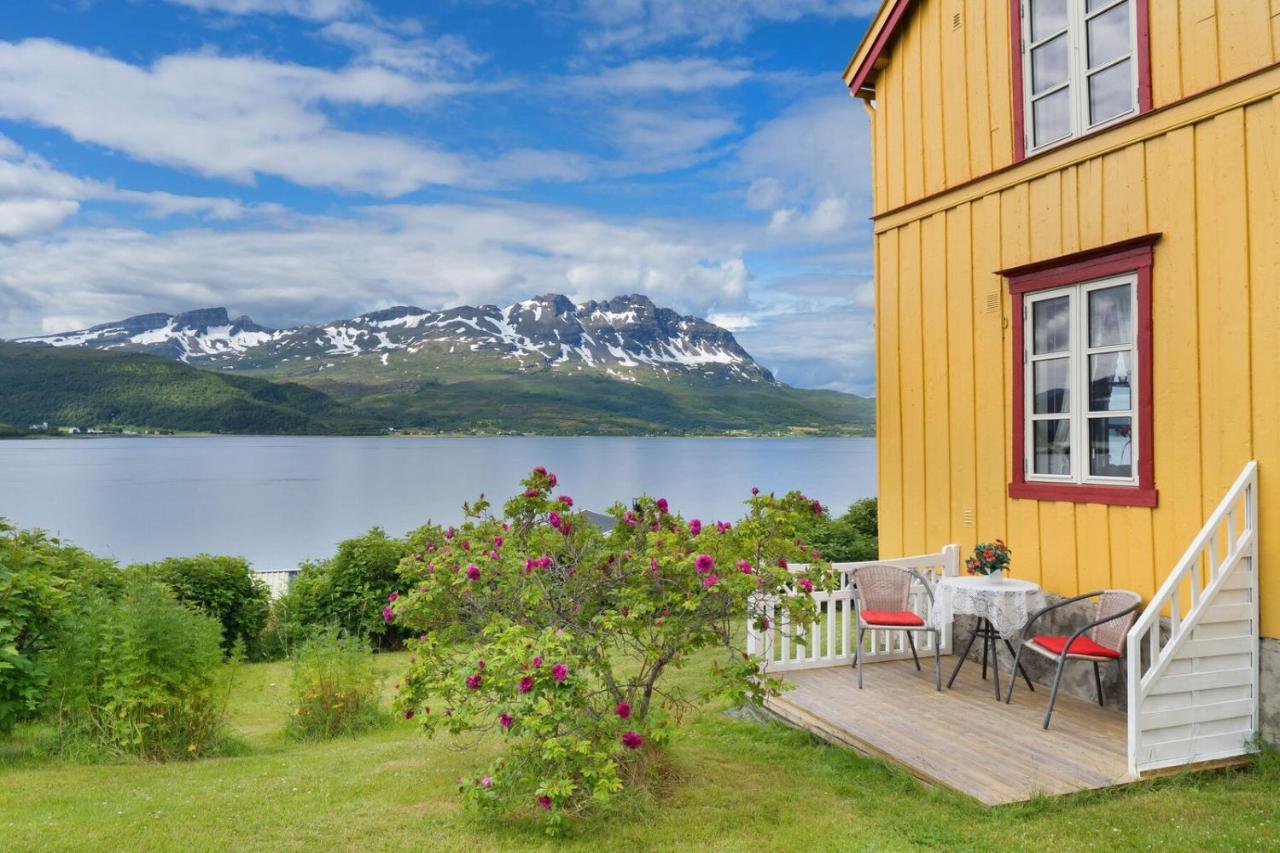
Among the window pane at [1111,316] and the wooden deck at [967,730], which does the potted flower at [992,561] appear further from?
the window pane at [1111,316]

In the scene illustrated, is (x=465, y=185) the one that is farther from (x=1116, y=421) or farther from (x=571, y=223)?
(x=1116, y=421)

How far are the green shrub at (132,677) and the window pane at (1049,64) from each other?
7.47 m

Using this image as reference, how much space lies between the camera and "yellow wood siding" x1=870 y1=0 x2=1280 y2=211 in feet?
15.9

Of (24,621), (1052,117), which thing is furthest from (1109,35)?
(24,621)

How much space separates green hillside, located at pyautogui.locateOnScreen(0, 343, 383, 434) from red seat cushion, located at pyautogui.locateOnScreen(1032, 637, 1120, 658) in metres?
143

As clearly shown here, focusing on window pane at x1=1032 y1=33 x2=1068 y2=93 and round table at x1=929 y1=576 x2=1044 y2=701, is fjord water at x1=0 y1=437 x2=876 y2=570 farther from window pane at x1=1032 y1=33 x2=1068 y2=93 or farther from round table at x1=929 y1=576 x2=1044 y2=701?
window pane at x1=1032 y1=33 x2=1068 y2=93

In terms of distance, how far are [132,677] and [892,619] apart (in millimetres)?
5269

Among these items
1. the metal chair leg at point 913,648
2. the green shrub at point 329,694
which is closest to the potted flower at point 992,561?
the metal chair leg at point 913,648

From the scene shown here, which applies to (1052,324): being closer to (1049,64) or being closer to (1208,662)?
(1049,64)

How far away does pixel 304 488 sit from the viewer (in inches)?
2808

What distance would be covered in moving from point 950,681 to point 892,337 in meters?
3.31

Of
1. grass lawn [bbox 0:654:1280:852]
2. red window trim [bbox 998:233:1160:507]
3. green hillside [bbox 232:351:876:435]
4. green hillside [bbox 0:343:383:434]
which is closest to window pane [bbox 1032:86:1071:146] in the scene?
red window trim [bbox 998:233:1160:507]

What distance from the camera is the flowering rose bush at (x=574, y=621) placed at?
3.58 metres

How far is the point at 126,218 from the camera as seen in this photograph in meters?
172
